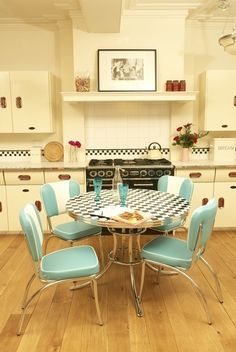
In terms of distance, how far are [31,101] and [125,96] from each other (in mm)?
1198

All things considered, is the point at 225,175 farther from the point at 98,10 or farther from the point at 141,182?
the point at 98,10

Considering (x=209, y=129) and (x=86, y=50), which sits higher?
(x=86, y=50)

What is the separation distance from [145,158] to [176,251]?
216 centimetres

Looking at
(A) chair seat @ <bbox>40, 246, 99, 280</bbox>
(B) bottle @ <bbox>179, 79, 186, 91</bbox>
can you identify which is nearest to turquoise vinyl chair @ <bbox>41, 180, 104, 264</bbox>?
(A) chair seat @ <bbox>40, 246, 99, 280</bbox>

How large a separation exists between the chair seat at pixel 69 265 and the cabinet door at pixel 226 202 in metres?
2.18

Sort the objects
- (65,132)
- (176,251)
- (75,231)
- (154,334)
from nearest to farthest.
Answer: (154,334)
(176,251)
(75,231)
(65,132)

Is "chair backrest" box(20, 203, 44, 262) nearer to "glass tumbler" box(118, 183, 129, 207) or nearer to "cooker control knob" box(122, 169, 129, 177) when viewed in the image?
"glass tumbler" box(118, 183, 129, 207)

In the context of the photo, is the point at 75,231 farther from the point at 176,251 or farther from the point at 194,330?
the point at 194,330

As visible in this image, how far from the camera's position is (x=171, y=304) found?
93.4 inches

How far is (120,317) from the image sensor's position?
2203 millimetres

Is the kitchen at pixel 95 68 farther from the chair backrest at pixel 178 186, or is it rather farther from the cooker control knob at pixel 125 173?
the chair backrest at pixel 178 186

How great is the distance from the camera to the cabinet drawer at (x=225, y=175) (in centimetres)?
377

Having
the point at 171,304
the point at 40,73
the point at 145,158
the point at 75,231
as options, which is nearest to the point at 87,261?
the point at 75,231

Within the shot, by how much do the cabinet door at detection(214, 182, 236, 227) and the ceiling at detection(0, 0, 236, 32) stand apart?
6.90 feet
